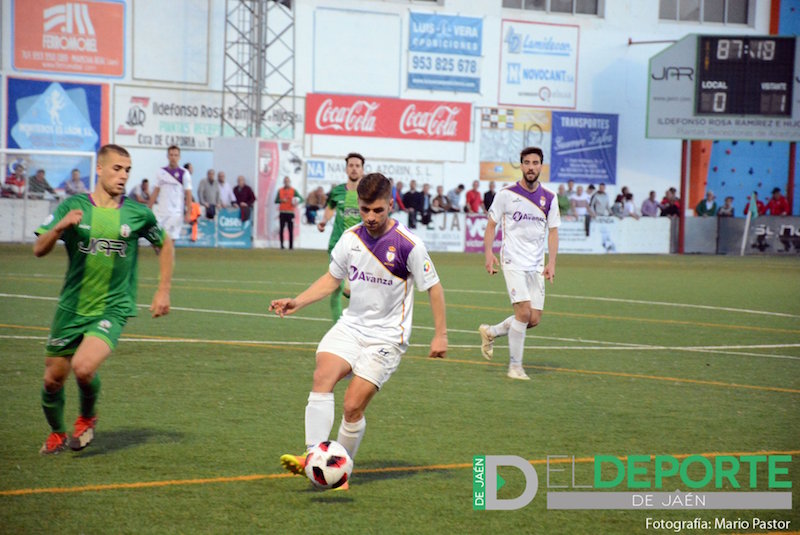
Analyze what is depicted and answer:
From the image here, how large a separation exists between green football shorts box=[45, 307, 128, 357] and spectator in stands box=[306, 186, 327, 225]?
2926 cm

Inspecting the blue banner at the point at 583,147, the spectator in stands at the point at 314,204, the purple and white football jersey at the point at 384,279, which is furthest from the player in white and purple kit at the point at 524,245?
the blue banner at the point at 583,147

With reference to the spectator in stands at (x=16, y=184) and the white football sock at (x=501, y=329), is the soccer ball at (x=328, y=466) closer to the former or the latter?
the white football sock at (x=501, y=329)

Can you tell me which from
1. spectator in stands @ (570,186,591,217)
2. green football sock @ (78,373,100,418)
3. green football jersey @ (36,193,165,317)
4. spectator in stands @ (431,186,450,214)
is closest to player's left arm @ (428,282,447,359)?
green football jersey @ (36,193,165,317)

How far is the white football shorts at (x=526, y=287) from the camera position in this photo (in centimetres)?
1112

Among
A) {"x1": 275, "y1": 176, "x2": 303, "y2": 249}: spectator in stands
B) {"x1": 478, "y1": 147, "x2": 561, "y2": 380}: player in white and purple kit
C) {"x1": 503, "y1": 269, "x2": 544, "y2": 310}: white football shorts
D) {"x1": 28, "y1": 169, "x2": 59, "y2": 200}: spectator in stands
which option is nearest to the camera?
{"x1": 478, "y1": 147, "x2": 561, "y2": 380}: player in white and purple kit

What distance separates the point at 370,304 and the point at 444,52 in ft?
120

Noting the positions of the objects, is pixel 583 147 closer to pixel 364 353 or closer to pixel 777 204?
pixel 777 204

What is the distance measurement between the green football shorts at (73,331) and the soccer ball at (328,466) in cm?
173

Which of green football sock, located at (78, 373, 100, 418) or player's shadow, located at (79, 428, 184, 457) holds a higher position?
green football sock, located at (78, 373, 100, 418)

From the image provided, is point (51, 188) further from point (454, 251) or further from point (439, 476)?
point (439, 476)

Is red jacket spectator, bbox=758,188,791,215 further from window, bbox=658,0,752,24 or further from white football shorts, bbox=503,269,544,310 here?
white football shorts, bbox=503,269,544,310

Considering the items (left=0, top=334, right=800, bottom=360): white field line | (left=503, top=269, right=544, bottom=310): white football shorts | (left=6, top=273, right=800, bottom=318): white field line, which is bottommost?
(left=6, top=273, right=800, bottom=318): white field line

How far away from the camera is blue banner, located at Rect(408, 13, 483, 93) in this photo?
41.7 metres

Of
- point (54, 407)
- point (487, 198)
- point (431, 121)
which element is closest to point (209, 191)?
point (487, 198)
